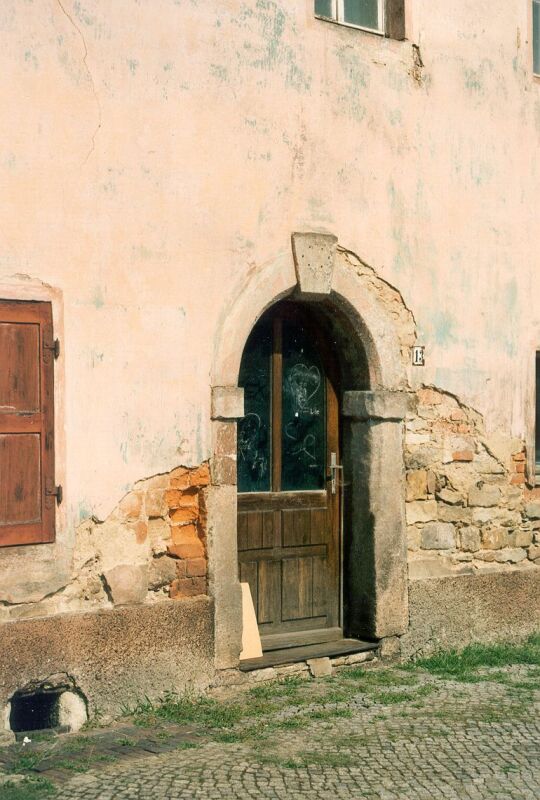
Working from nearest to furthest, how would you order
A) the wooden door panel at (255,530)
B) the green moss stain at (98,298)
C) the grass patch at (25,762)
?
the grass patch at (25,762), the green moss stain at (98,298), the wooden door panel at (255,530)

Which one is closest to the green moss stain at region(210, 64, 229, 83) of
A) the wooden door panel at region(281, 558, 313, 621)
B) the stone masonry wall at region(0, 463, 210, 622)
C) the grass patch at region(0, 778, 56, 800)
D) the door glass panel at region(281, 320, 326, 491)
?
the door glass panel at region(281, 320, 326, 491)

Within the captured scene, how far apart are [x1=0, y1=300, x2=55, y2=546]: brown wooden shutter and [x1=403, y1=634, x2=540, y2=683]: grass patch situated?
2.90 meters

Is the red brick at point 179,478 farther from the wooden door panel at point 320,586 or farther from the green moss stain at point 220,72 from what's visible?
the green moss stain at point 220,72

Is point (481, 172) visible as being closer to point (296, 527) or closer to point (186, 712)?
point (296, 527)

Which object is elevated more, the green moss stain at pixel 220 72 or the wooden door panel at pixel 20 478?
the green moss stain at pixel 220 72

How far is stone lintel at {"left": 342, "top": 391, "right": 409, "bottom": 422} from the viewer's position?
24.1 ft

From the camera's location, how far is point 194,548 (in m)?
6.52

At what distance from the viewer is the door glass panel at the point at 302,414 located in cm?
741

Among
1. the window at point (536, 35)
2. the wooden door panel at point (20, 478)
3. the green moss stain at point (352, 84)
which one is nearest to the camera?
the wooden door panel at point (20, 478)

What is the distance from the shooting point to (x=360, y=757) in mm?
5469

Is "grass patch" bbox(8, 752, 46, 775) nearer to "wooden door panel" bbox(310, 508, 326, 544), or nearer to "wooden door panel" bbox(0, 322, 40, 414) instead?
"wooden door panel" bbox(0, 322, 40, 414)

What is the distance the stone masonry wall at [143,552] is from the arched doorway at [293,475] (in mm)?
665

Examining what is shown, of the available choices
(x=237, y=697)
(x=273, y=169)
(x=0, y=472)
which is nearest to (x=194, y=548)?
(x=237, y=697)

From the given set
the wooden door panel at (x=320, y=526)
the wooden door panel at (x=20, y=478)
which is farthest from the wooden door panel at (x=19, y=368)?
the wooden door panel at (x=320, y=526)
